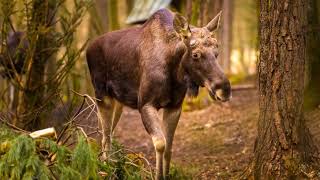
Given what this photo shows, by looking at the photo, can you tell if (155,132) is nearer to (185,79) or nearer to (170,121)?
(170,121)

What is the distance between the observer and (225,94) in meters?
6.49

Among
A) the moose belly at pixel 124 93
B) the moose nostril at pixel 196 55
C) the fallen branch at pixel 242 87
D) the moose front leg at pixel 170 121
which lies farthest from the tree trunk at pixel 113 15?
the moose nostril at pixel 196 55

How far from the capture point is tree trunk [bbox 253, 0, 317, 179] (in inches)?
254

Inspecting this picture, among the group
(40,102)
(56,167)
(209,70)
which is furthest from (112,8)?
(56,167)

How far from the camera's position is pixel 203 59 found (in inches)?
273

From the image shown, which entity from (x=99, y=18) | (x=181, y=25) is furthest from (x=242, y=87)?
(x=181, y=25)

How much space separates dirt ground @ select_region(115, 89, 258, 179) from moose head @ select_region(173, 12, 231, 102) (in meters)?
1.19

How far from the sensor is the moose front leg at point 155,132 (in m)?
7.41

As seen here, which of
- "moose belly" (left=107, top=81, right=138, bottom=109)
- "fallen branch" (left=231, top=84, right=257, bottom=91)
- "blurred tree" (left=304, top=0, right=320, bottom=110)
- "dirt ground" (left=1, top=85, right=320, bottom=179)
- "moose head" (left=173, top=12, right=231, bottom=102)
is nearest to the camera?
"moose head" (left=173, top=12, right=231, bottom=102)

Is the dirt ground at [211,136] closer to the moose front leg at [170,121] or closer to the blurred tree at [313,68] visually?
the blurred tree at [313,68]

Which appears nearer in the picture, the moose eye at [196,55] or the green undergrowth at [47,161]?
the green undergrowth at [47,161]

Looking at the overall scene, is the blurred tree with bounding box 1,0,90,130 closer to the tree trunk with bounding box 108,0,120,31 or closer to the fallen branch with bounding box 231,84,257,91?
the tree trunk with bounding box 108,0,120,31

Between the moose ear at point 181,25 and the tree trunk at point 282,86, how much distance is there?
98 centimetres

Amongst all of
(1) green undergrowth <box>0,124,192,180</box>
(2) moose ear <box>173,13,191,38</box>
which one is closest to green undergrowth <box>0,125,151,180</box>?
(1) green undergrowth <box>0,124,192,180</box>
